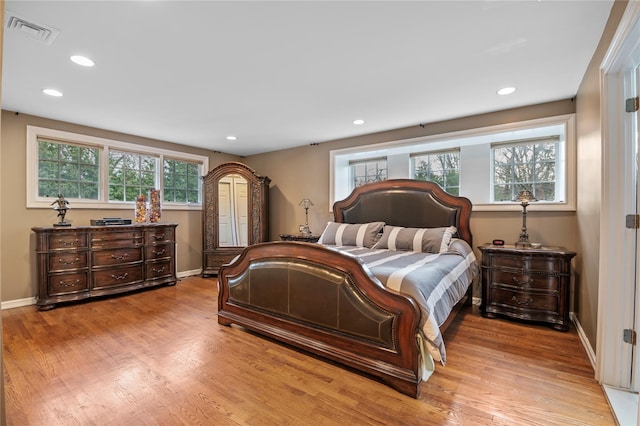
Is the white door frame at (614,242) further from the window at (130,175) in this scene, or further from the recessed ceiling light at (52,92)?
the window at (130,175)

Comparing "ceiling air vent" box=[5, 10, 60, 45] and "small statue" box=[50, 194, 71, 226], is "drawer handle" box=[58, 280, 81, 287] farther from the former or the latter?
"ceiling air vent" box=[5, 10, 60, 45]

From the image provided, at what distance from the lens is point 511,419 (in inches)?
67.0

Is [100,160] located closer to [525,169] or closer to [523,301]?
[523,301]

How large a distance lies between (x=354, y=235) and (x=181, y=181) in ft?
11.1

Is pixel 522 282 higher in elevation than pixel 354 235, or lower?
lower

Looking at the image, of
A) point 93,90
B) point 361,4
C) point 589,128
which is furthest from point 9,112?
point 589,128

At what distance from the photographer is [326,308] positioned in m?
2.34

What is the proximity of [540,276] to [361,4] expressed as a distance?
9.67 ft

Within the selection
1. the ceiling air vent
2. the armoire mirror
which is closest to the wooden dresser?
the armoire mirror

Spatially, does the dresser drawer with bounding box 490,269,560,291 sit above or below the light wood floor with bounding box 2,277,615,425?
above

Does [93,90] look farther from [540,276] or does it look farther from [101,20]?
[540,276]

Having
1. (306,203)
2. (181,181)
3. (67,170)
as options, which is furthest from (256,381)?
(181,181)

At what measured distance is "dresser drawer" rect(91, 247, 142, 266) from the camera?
392 cm

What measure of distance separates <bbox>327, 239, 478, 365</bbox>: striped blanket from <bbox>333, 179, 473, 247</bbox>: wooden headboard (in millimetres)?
552
